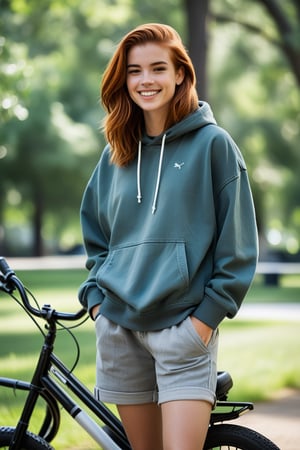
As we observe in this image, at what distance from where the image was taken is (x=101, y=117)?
36031 millimetres

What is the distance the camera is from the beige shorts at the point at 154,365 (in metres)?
3.32

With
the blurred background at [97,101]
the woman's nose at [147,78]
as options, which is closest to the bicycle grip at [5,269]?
the woman's nose at [147,78]

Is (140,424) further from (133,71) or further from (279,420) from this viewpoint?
(279,420)

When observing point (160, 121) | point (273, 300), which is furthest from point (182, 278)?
point (273, 300)

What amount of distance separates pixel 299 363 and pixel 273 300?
30.6ft

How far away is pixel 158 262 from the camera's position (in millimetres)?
3402

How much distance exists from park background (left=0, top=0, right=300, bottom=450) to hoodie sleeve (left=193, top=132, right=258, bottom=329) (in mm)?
4999

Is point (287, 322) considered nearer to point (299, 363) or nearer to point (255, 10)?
point (299, 363)

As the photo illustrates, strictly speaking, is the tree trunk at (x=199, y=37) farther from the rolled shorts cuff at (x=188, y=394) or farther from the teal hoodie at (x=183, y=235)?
the rolled shorts cuff at (x=188, y=394)

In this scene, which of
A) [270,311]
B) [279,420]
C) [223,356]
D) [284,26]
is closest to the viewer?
[279,420]

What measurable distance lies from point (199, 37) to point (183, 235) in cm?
1307

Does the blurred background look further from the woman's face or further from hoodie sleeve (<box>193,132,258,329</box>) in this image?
hoodie sleeve (<box>193,132,258,329</box>)

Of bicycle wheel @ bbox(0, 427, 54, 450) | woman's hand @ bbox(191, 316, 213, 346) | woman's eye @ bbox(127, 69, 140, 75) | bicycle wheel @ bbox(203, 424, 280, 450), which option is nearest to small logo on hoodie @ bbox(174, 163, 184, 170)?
woman's eye @ bbox(127, 69, 140, 75)

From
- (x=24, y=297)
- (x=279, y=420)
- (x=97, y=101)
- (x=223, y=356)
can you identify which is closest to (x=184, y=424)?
(x=24, y=297)
